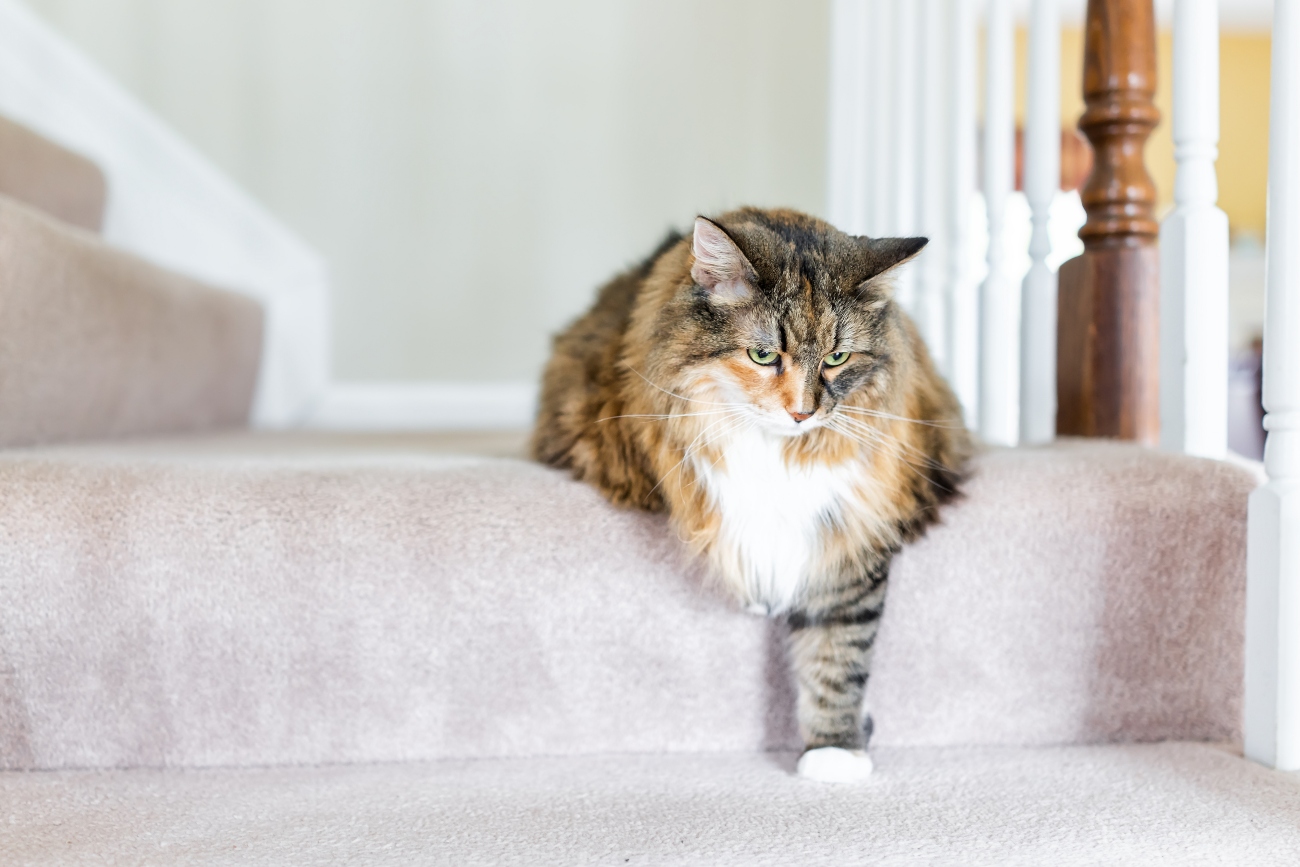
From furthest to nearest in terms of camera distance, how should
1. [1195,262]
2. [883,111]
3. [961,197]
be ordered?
[883,111] → [961,197] → [1195,262]

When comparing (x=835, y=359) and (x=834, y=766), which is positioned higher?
(x=835, y=359)

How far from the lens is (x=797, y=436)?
0.95m

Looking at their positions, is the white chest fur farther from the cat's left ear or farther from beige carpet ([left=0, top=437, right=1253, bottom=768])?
the cat's left ear

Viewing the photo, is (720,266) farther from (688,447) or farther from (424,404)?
(424,404)

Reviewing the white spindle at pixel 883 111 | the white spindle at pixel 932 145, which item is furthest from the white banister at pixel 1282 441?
the white spindle at pixel 883 111

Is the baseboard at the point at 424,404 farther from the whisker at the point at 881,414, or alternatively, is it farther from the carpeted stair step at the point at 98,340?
the whisker at the point at 881,414

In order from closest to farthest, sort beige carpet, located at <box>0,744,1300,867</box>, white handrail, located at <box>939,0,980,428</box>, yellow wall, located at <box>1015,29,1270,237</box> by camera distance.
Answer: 1. beige carpet, located at <box>0,744,1300,867</box>
2. white handrail, located at <box>939,0,980,428</box>
3. yellow wall, located at <box>1015,29,1270,237</box>

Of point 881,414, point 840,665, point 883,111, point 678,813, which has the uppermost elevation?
point 883,111

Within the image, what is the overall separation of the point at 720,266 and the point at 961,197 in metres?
0.90

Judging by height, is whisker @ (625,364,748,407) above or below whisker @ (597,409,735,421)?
above

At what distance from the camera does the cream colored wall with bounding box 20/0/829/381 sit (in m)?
2.44

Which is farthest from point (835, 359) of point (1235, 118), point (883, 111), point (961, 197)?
point (1235, 118)

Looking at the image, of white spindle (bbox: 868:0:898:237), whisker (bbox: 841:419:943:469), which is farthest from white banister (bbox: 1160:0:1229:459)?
white spindle (bbox: 868:0:898:237)

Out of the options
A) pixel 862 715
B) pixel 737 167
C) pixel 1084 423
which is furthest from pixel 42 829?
pixel 737 167
